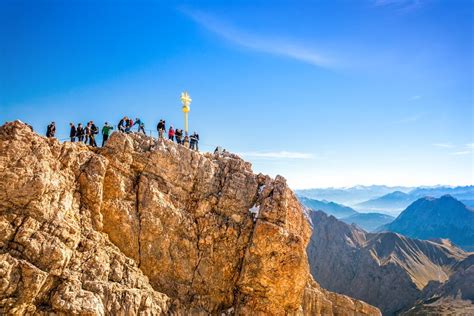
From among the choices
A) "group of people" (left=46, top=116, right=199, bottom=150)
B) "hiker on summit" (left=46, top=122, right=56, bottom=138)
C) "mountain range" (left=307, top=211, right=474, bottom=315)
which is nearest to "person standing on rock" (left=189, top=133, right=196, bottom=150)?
"group of people" (left=46, top=116, right=199, bottom=150)

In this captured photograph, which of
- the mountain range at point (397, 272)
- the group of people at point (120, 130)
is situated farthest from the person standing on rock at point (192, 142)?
the mountain range at point (397, 272)

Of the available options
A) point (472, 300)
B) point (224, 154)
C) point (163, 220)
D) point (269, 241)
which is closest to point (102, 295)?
point (163, 220)

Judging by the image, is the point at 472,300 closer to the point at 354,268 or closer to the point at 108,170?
the point at 354,268

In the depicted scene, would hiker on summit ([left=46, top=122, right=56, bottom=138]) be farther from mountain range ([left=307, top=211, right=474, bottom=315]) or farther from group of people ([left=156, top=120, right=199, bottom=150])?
mountain range ([left=307, top=211, right=474, bottom=315])

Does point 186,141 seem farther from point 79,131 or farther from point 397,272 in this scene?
point 397,272

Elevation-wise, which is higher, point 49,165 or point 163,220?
point 49,165

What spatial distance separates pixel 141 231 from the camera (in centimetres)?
2853

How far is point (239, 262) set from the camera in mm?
31453

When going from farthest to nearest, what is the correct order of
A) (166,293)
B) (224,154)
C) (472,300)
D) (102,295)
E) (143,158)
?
(472,300), (224,154), (143,158), (166,293), (102,295)

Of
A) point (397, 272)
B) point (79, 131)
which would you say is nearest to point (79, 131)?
point (79, 131)

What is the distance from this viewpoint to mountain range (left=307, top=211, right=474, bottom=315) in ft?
428

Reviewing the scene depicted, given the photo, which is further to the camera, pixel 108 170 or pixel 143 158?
pixel 143 158

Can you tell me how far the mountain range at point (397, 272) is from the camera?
130500 mm

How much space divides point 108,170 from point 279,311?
17.8 meters
